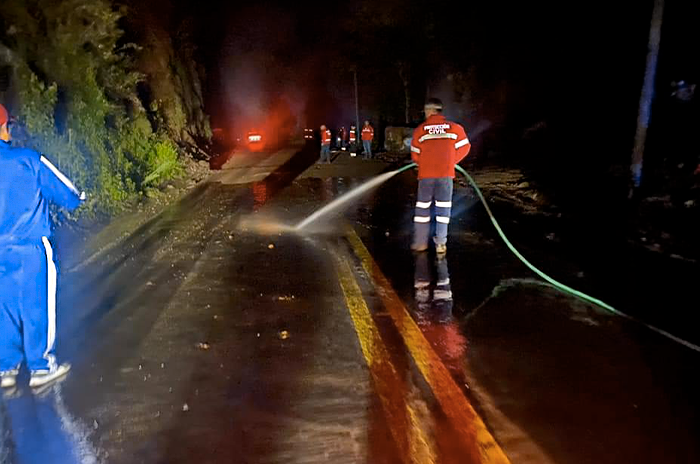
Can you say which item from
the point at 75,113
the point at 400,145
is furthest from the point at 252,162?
the point at 75,113

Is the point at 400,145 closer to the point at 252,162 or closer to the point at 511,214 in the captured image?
the point at 252,162

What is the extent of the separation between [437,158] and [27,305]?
5172 mm

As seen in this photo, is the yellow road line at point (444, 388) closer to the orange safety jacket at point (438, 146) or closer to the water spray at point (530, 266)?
the water spray at point (530, 266)

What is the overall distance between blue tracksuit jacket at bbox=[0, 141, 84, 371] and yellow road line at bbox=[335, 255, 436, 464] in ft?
7.59

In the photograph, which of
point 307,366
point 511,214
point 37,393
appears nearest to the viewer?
point 37,393

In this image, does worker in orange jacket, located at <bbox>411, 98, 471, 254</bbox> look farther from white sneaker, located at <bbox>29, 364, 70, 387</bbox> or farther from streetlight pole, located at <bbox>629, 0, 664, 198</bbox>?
white sneaker, located at <bbox>29, 364, 70, 387</bbox>

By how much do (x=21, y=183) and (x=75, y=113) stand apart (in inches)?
338

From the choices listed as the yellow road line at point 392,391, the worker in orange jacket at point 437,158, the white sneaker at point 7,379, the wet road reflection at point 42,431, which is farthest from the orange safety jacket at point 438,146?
the white sneaker at point 7,379

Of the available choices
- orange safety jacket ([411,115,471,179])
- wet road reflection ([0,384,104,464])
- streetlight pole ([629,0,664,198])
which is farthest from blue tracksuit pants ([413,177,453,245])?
wet road reflection ([0,384,104,464])

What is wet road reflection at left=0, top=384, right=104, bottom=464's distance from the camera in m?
3.57

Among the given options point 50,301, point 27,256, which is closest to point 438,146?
point 50,301

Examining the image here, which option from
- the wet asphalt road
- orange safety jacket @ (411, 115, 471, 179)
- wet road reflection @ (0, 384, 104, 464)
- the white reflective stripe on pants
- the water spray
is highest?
orange safety jacket @ (411, 115, 471, 179)

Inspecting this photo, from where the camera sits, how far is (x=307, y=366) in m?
4.73

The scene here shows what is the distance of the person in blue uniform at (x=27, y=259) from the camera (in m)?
4.21
